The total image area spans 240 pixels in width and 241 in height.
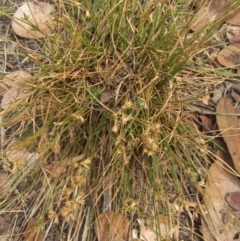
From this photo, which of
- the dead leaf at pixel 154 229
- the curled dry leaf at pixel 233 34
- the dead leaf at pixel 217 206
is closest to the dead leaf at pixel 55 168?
the dead leaf at pixel 154 229

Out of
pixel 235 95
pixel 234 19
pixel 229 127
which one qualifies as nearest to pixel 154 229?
pixel 229 127

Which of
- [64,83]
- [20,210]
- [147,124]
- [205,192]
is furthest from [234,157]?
[20,210]

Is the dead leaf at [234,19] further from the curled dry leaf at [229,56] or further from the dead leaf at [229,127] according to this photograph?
the dead leaf at [229,127]

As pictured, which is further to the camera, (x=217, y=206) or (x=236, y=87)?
(x=236, y=87)

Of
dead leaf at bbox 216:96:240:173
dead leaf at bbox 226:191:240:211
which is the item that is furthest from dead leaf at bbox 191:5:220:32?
dead leaf at bbox 226:191:240:211

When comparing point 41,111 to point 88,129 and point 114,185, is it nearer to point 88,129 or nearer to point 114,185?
point 88,129

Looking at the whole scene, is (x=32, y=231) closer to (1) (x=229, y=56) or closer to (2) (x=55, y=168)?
(2) (x=55, y=168)
